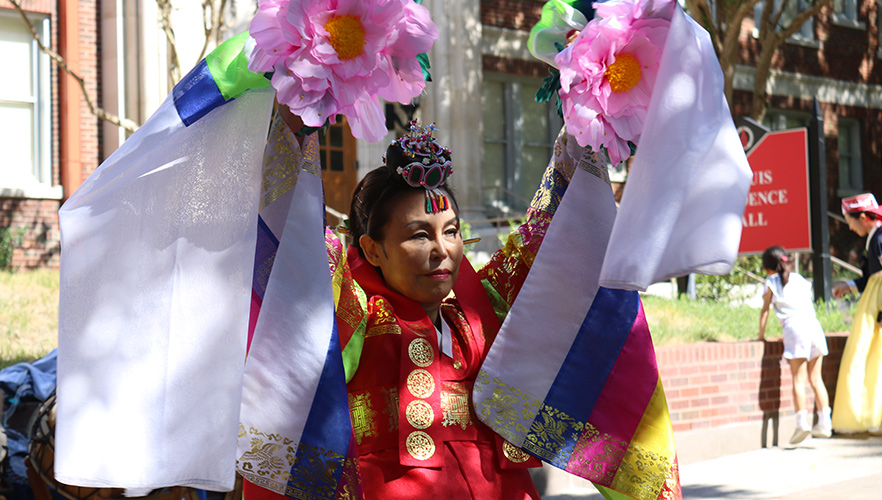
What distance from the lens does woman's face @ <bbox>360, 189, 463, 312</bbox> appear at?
113 inches

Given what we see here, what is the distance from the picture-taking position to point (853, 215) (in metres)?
9.34

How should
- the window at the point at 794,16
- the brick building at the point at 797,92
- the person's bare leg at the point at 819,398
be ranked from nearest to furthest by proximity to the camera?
the person's bare leg at the point at 819,398, the brick building at the point at 797,92, the window at the point at 794,16

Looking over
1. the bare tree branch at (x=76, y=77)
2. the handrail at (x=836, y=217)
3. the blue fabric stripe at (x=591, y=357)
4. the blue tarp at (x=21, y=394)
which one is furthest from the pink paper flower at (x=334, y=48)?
the handrail at (x=836, y=217)

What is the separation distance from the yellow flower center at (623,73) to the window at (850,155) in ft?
66.8

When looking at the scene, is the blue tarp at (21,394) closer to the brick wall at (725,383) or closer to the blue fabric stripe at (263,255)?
the blue fabric stripe at (263,255)

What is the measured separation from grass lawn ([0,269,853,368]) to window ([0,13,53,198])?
1467mm

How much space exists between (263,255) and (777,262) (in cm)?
740

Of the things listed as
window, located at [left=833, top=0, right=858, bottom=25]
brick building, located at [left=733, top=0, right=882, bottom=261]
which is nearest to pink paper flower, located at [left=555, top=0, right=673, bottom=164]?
brick building, located at [left=733, top=0, right=882, bottom=261]

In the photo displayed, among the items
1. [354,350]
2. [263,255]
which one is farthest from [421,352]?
[263,255]

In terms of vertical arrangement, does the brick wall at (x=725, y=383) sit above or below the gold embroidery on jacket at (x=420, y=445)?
below

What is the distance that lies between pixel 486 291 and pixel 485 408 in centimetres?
45

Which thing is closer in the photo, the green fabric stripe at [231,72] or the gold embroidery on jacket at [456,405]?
the green fabric stripe at [231,72]

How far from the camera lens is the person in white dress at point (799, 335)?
353 inches

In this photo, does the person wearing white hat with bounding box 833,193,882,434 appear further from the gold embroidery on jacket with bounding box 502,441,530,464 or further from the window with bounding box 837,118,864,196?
the window with bounding box 837,118,864,196
